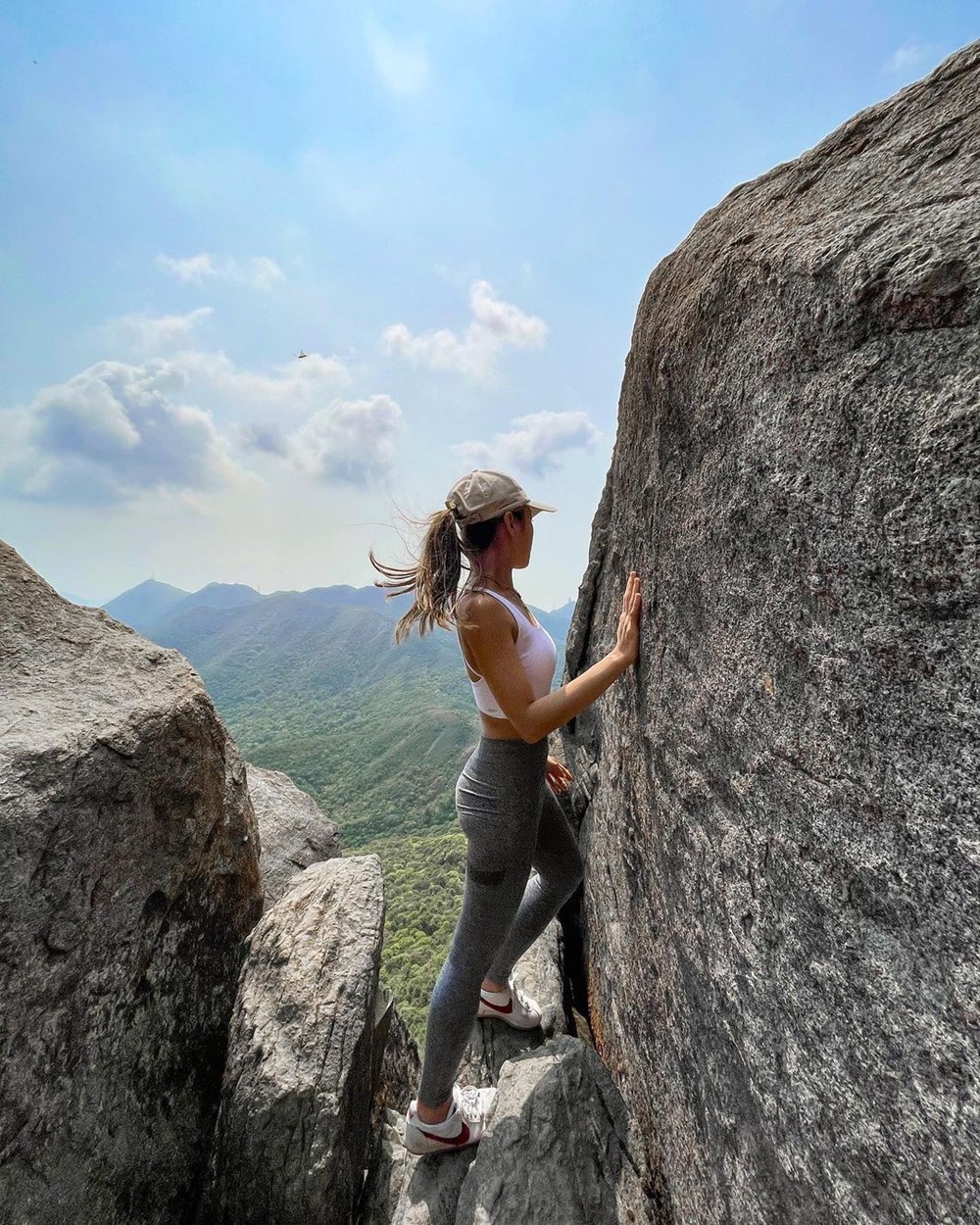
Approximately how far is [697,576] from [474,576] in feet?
4.69

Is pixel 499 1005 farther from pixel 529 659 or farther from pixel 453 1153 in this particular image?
pixel 529 659

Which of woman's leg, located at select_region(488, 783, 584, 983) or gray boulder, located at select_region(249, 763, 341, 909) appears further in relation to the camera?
gray boulder, located at select_region(249, 763, 341, 909)

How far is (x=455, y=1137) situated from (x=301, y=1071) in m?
1.26

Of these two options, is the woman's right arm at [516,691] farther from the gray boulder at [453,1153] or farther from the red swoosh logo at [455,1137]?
the gray boulder at [453,1153]

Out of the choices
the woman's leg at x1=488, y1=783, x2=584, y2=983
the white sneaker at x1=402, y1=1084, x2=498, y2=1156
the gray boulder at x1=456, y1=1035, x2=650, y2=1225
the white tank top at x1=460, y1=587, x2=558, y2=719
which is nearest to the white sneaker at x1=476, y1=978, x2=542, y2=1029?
the woman's leg at x1=488, y1=783, x2=584, y2=983

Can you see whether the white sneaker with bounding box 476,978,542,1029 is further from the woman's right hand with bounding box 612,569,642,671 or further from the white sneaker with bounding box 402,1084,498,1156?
the woman's right hand with bounding box 612,569,642,671

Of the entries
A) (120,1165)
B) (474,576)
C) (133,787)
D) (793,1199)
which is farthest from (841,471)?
(120,1165)

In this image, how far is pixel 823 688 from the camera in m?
2.47

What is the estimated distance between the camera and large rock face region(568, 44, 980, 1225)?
76.5 inches

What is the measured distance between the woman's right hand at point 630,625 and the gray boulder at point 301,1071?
11.7 feet

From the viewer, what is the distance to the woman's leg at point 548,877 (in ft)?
14.8

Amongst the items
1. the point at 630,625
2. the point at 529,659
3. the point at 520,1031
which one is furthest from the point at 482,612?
the point at 520,1031

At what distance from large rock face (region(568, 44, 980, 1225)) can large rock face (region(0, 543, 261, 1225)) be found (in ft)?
12.2

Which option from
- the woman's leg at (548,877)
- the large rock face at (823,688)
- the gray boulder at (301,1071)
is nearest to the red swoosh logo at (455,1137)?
the gray boulder at (301,1071)
